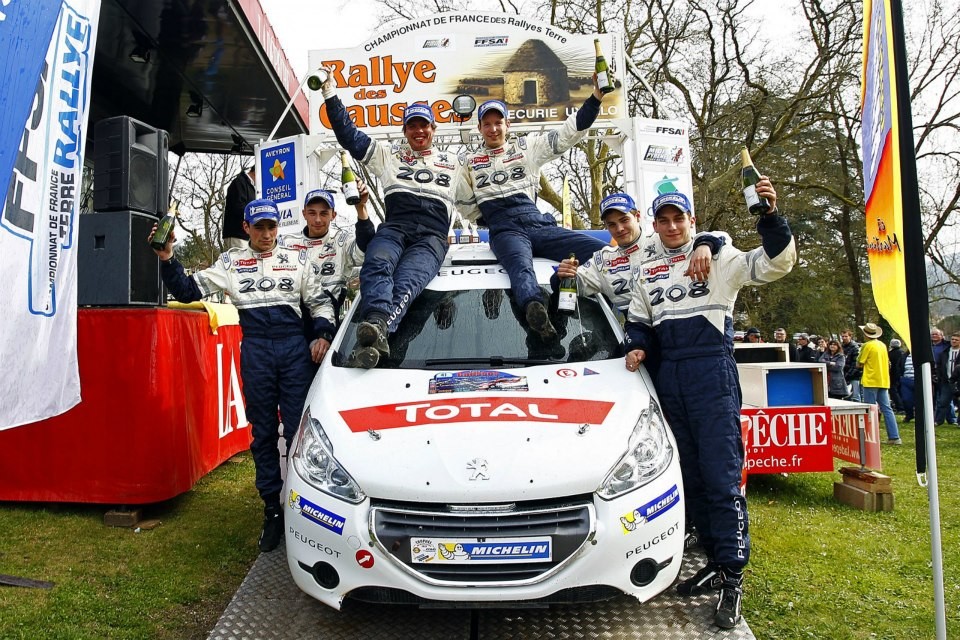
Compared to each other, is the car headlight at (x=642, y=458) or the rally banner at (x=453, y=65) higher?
the rally banner at (x=453, y=65)

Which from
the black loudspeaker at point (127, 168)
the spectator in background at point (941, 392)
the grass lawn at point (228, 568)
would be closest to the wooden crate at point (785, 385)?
the grass lawn at point (228, 568)

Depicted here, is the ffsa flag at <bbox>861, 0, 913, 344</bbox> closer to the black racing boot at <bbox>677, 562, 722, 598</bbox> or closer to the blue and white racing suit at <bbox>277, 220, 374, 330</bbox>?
the black racing boot at <bbox>677, 562, 722, 598</bbox>

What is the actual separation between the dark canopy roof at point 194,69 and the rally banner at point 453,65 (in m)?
0.94

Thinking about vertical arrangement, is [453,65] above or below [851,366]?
above

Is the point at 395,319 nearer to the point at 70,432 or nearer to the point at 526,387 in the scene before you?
the point at 526,387

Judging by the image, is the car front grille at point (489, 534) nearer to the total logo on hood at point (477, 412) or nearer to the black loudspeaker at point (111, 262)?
the total logo on hood at point (477, 412)

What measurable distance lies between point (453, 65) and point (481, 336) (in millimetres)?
5858

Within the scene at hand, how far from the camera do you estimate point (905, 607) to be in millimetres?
3664

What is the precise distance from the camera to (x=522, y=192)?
16.0 feet

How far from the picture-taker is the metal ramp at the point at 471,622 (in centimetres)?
314

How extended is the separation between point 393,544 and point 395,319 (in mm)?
1417

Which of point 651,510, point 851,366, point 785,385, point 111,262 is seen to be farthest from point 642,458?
point 851,366

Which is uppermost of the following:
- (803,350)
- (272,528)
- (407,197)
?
(407,197)

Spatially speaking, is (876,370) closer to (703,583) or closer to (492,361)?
(703,583)
